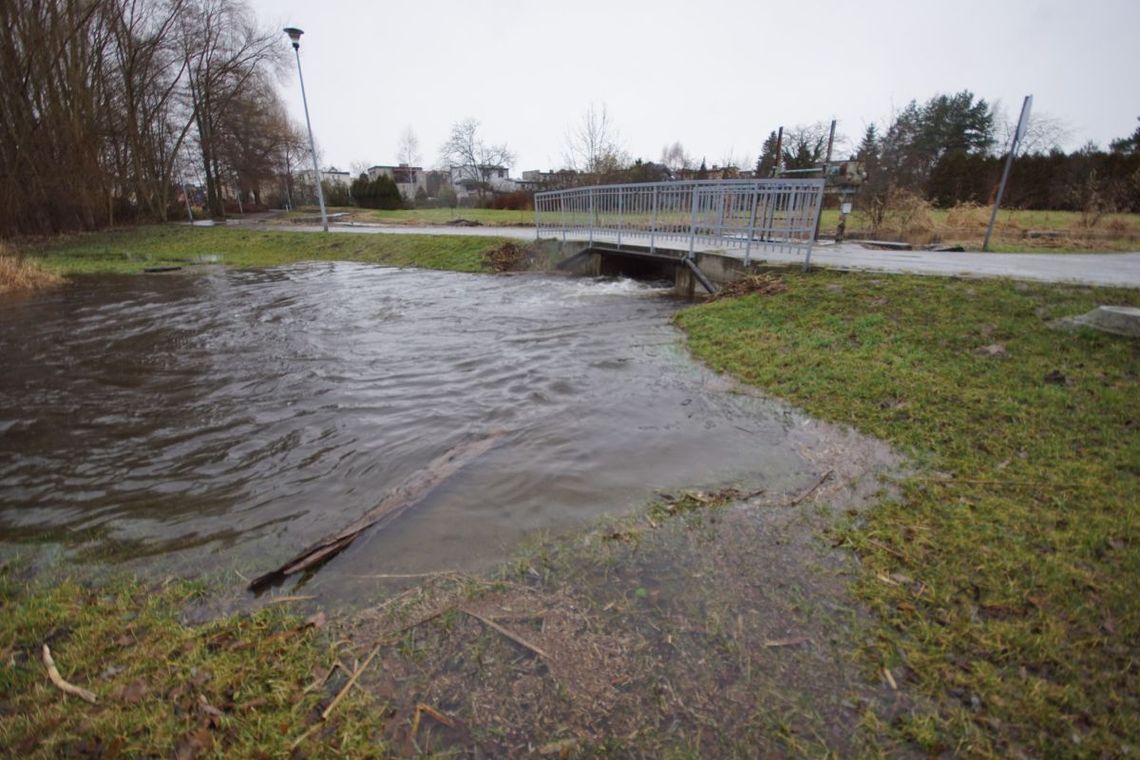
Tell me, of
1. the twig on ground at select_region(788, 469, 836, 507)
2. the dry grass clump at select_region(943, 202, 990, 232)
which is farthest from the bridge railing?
the dry grass clump at select_region(943, 202, 990, 232)

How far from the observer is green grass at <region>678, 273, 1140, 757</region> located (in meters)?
1.95

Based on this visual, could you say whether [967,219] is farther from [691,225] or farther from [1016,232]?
[691,225]

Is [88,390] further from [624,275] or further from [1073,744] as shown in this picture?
[624,275]

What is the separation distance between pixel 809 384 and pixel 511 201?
35.6 metres

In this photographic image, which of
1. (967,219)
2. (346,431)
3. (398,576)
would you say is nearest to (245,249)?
(346,431)

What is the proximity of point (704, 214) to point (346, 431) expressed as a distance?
8675mm

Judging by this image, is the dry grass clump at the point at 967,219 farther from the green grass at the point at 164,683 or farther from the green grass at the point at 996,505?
the green grass at the point at 164,683

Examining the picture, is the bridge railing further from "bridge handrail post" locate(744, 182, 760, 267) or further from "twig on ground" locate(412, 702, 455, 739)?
"twig on ground" locate(412, 702, 455, 739)

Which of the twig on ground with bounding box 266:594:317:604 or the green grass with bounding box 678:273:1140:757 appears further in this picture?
the twig on ground with bounding box 266:594:317:604

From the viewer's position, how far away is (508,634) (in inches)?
93.8

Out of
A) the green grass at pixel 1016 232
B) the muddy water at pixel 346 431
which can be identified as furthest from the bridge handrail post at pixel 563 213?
the green grass at pixel 1016 232

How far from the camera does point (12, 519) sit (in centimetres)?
341

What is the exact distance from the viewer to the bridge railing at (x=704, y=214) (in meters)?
9.41

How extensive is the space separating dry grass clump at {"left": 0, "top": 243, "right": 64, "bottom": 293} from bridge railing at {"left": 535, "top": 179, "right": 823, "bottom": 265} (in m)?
14.2
